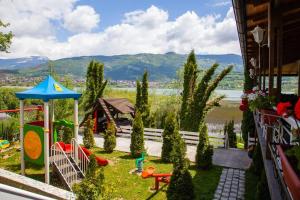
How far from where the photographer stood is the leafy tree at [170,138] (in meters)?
14.7

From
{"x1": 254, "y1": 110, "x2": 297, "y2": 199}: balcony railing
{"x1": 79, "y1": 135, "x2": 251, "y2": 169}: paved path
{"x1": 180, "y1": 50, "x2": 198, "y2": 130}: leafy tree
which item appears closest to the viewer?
{"x1": 254, "y1": 110, "x2": 297, "y2": 199}: balcony railing

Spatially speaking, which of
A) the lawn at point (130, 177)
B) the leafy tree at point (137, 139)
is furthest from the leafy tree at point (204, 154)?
the leafy tree at point (137, 139)

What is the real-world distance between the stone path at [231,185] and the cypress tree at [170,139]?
2771 mm

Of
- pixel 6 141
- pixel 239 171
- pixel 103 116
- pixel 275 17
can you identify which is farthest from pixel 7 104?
pixel 275 17

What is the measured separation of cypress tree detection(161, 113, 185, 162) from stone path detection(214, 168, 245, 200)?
277 cm

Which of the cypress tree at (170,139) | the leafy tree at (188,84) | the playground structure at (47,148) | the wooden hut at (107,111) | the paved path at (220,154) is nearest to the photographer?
the playground structure at (47,148)

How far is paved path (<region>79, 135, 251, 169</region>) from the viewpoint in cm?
1457

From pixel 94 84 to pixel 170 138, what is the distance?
15899 mm

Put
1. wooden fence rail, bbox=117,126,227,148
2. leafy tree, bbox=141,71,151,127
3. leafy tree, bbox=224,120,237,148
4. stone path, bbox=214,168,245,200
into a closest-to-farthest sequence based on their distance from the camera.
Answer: stone path, bbox=214,168,245,200
leafy tree, bbox=224,120,237,148
wooden fence rail, bbox=117,126,227,148
leafy tree, bbox=141,71,151,127

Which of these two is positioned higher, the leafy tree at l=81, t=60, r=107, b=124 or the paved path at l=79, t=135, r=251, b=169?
the leafy tree at l=81, t=60, r=107, b=124

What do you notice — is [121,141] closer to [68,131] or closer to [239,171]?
[68,131]

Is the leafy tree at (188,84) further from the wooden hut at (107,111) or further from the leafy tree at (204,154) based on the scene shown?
the leafy tree at (204,154)

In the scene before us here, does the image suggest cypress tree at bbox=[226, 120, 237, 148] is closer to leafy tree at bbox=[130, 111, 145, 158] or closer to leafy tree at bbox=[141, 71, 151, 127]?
leafy tree at bbox=[130, 111, 145, 158]

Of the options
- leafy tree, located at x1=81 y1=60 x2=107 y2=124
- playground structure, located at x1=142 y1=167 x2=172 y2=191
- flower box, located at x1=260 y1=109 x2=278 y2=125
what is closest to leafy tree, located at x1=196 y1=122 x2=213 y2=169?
playground structure, located at x1=142 y1=167 x2=172 y2=191
